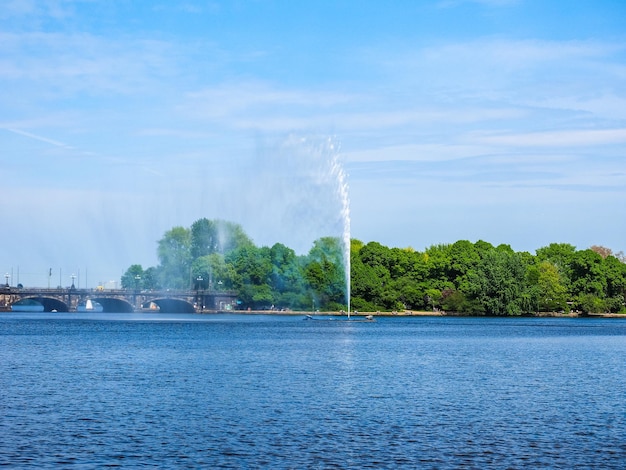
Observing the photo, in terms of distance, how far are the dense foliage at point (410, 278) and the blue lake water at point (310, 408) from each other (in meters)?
90.5

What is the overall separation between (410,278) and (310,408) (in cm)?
13785

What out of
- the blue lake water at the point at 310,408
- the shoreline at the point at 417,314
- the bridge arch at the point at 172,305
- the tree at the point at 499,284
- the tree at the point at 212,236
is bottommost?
the blue lake water at the point at 310,408

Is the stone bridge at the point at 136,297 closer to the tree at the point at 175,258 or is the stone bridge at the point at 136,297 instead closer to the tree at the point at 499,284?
the tree at the point at 175,258

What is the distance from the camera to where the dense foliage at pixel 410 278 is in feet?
526

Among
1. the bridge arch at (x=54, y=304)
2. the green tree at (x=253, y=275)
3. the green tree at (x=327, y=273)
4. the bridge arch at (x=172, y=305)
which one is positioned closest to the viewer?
the green tree at (x=327, y=273)

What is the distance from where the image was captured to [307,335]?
304ft

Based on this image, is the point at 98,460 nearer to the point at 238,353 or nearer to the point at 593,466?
the point at 593,466

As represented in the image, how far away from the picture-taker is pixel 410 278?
174 meters

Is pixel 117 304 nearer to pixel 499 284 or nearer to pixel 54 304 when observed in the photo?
pixel 54 304

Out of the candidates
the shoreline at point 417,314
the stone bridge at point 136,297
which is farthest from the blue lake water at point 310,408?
the stone bridge at point 136,297

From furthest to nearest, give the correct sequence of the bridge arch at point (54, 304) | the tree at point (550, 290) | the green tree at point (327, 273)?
the bridge arch at point (54, 304) → the tree at point (550, 290) → the green tree at point (327, 273)

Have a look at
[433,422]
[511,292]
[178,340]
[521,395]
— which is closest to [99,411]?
[433,422]

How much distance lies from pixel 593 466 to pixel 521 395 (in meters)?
15.3

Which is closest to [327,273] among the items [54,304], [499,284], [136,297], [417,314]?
[417,314]
